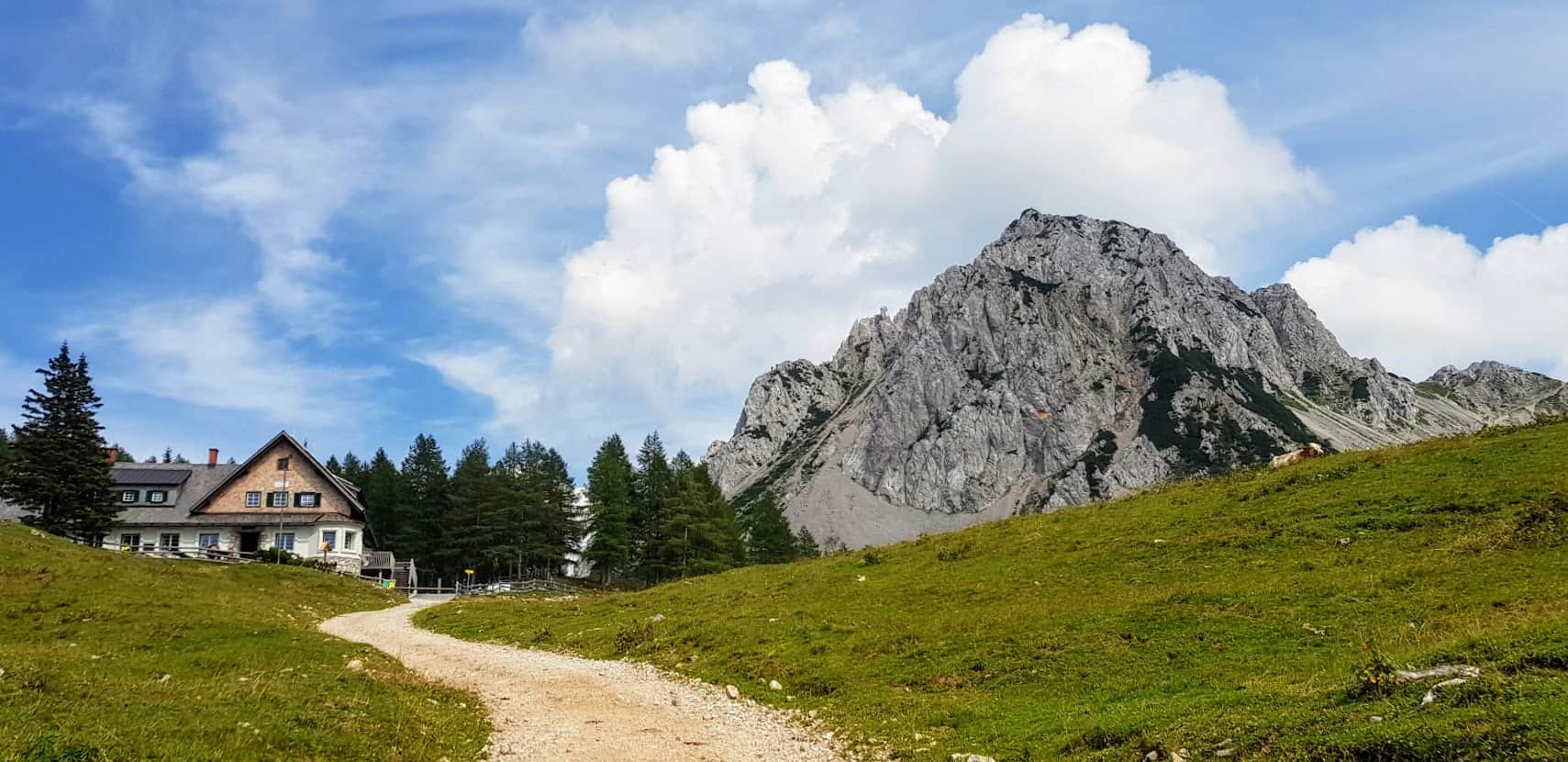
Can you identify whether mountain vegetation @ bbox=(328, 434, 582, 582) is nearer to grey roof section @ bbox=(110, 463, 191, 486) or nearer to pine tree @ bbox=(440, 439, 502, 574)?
pine tree @ bbox=(440, 439, 502, 574)

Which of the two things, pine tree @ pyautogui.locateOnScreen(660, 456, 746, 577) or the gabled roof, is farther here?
pine tree @ pyautogui.locateOnScreen(660, 456, 746, 577)

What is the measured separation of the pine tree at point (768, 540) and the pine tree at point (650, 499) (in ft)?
52.0

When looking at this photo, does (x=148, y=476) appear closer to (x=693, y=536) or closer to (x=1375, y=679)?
(x=693, y=536)

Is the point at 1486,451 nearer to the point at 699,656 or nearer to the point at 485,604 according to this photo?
the point at 699,656

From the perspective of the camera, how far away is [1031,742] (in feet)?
48.7

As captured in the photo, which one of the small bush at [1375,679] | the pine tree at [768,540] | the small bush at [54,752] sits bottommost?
the pine tree at [768,540]

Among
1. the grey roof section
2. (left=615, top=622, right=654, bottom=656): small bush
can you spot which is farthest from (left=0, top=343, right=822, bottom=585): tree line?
(left=615, top=622, right=654, bottom=656): small bush

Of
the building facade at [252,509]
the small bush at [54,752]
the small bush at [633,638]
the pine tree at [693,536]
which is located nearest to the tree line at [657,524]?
the pine tree at [693,536]

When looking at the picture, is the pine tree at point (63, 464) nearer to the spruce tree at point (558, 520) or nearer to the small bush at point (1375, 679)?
the spruce tree at point (558, 520)

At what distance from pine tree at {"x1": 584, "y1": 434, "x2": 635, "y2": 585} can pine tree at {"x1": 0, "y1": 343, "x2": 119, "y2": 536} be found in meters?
48.2

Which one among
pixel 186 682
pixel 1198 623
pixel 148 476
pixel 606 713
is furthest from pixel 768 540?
pixel 186 682

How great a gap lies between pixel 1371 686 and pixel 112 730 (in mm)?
18303

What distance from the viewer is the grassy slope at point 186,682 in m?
12.1

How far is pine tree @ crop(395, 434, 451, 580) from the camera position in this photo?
105m
